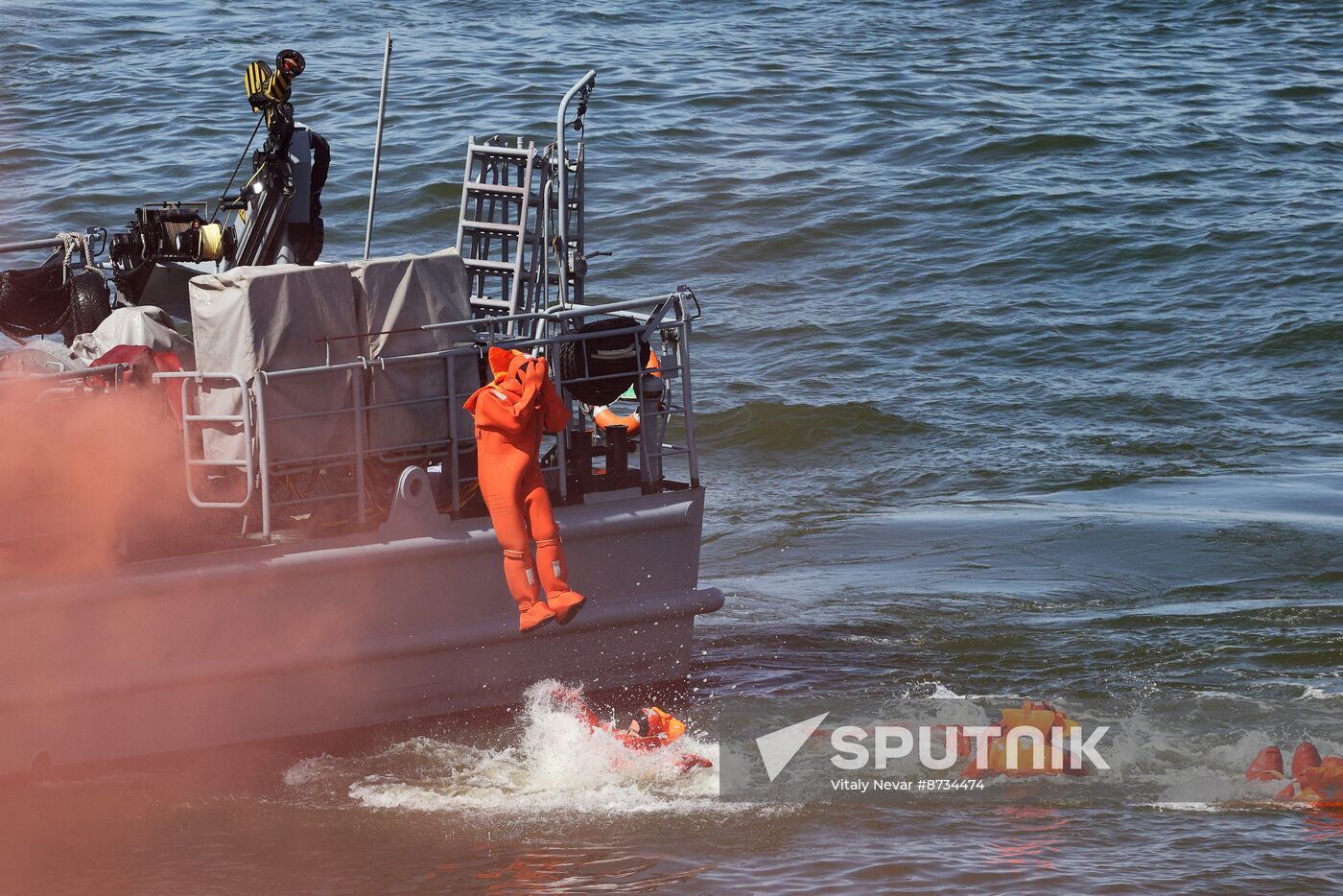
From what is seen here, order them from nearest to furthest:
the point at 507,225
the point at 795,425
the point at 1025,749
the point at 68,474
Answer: the point at 68,474, the point at 1025,749, the point at 507,225, the point at 795,425

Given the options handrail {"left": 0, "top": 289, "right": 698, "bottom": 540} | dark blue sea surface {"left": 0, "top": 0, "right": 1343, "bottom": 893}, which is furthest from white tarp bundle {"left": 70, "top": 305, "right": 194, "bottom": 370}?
dark blue sea surface {"left": 0, "top": 0, "right": 1343, "bottom": 893}

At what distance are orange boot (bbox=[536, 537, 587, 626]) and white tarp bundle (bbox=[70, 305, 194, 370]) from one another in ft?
6.64

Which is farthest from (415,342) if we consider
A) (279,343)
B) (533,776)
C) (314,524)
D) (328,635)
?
(533,776)

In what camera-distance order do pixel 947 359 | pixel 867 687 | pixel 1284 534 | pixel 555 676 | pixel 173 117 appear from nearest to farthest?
pixel 555 676 → pixel 867 687 → pixel 1284 534 → pixel 947 359 → pixel 173 117

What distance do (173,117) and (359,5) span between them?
5.69 meters

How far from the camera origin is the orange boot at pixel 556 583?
6.95 meters

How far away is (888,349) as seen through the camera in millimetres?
15688

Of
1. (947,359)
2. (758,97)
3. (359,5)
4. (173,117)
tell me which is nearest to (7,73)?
(173,117)

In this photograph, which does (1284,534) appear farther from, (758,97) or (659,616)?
(758,97)

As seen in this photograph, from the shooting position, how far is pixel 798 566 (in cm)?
1054

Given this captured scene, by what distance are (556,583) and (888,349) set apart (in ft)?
30.4

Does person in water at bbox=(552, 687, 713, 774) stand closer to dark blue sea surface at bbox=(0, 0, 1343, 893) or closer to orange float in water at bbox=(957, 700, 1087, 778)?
dark blue sea surface at bbox=(0, 0, 1343, 893)

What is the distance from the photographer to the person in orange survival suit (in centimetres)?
684

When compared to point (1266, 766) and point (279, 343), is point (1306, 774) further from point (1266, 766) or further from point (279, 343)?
point (279, 343)
